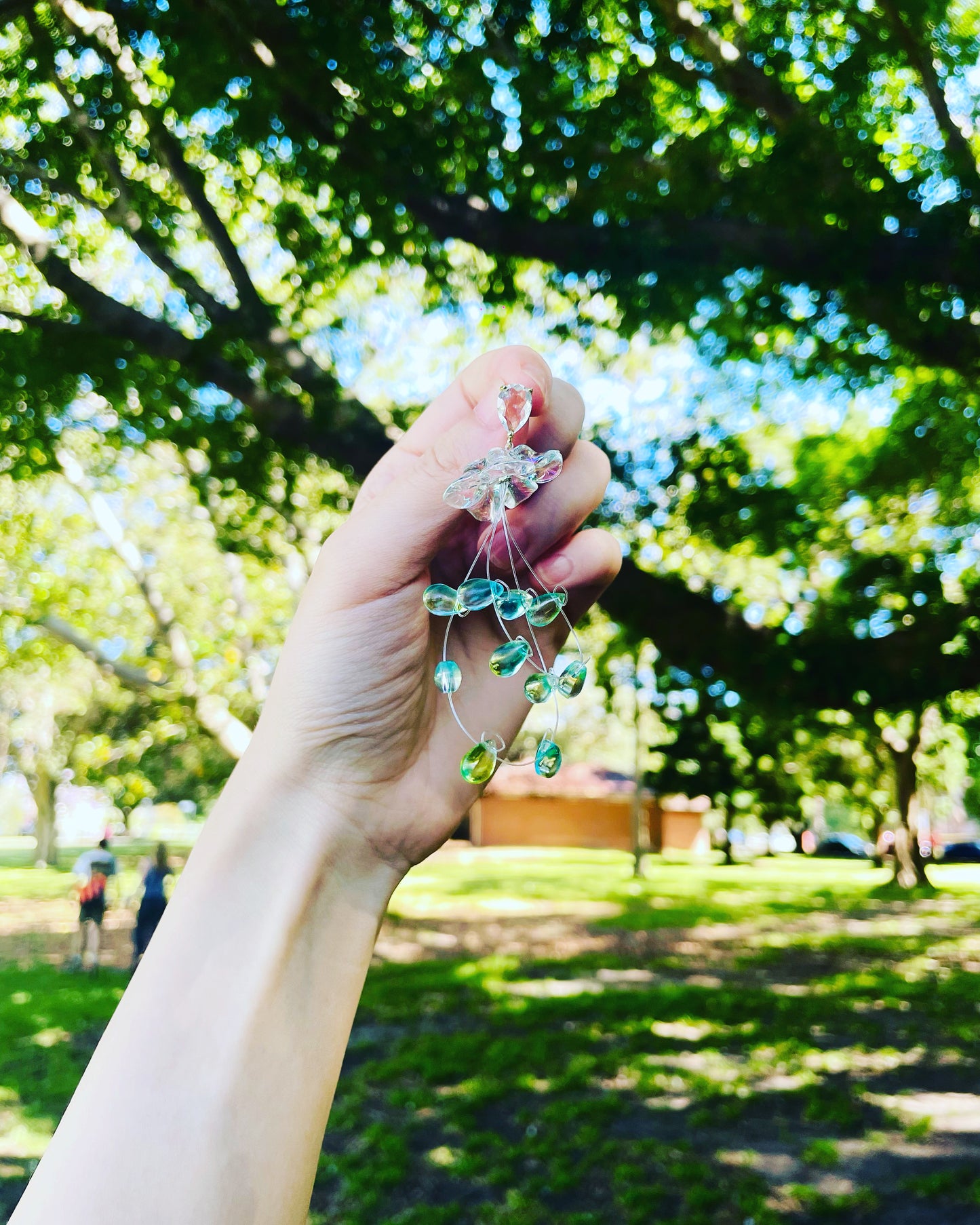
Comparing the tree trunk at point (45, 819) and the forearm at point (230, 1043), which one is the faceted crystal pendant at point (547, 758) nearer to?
the forearm at point (230, 1043)

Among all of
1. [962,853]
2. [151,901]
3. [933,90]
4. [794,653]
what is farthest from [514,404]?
[962,853]

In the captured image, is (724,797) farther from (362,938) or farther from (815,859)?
(362,938)

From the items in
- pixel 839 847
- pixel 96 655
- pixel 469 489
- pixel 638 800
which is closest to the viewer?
pixel 469 489

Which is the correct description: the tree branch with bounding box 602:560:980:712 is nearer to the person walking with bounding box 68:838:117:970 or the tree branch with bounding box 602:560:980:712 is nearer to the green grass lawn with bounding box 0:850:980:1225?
the green grass lawn with bounding box 0:850:980:1225

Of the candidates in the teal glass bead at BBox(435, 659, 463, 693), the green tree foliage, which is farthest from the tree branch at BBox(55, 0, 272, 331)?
the teal glass bead at BBox(435, 659, 463, 693)

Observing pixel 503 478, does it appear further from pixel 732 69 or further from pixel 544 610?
pixel 732 69

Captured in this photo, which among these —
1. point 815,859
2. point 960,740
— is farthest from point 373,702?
point 815,859
